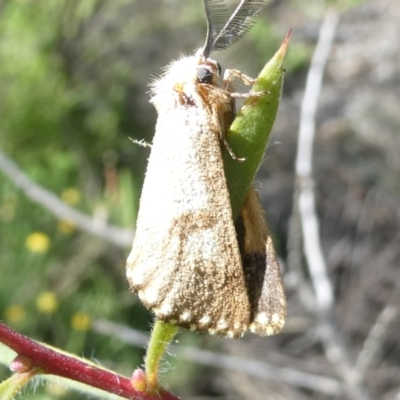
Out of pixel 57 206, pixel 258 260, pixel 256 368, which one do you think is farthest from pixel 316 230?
pixel 258 260

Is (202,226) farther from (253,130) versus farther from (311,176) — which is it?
(311,176)

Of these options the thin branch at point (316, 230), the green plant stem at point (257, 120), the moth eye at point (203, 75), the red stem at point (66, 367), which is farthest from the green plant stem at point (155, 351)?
the thin branch at point (316, 230)

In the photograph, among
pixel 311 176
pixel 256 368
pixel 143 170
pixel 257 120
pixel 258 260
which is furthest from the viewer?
pixel 143 170

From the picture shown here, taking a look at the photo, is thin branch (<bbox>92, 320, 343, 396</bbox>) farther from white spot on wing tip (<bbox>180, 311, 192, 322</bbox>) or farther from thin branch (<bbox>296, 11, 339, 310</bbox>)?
white spot on wing tip (<bbox>180, 311, 192, 322</bbox>)

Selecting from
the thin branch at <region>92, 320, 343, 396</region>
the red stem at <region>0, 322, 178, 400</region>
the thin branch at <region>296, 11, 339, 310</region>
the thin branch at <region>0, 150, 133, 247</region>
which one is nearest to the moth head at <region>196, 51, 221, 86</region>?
the red stem at <region>0, 322, 178, 400</region>

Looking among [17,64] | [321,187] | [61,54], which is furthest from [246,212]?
[61,54]

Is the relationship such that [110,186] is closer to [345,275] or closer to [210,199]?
[345,275]
